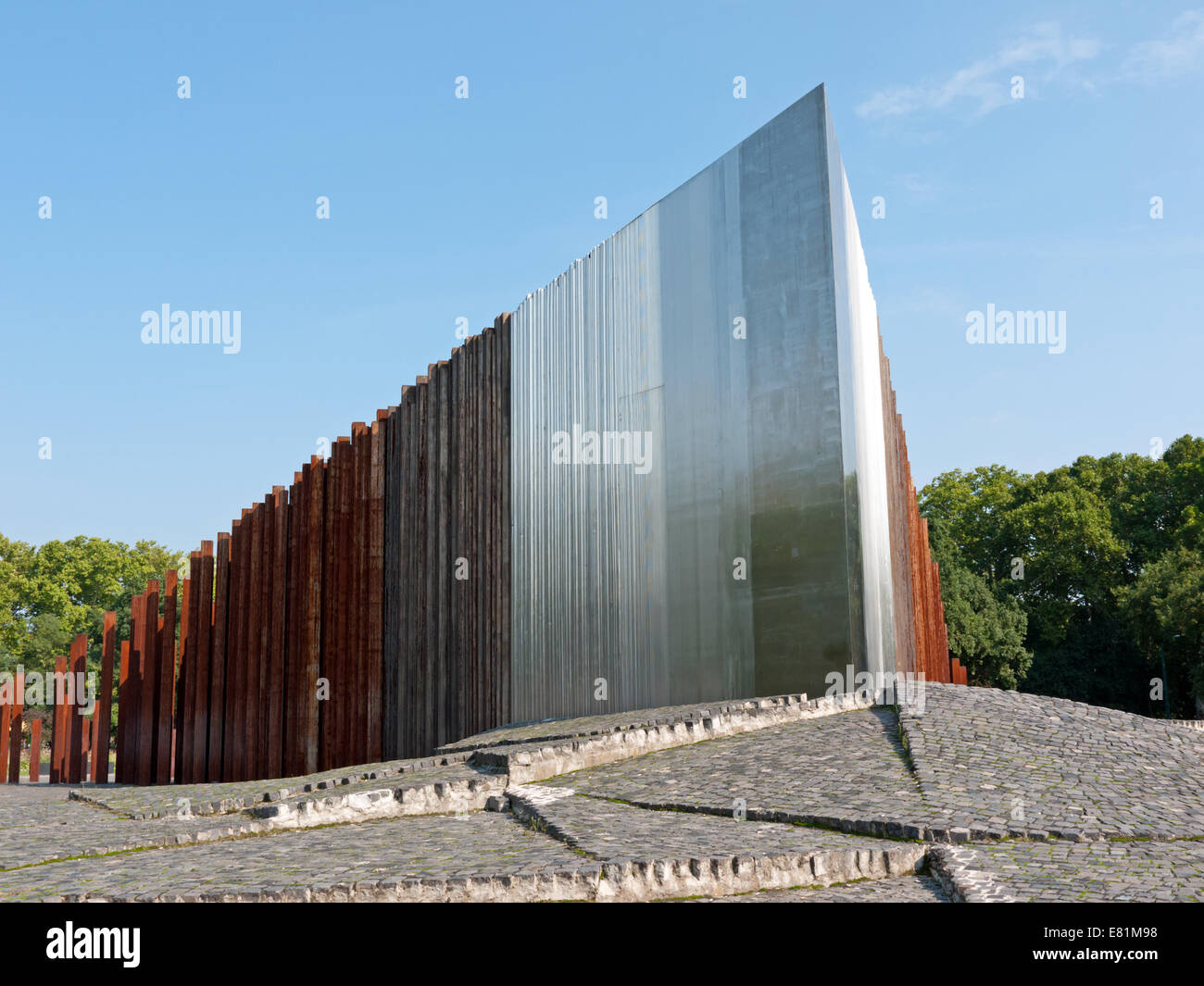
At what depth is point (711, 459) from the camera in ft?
37.7

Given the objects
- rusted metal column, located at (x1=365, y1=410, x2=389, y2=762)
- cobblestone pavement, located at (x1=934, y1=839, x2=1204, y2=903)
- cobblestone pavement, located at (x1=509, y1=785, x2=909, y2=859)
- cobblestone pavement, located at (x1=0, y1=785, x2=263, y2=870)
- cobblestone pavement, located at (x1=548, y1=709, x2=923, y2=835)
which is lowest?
cobblestone pavement, located at (x1=0, y1=785, x2=263, y2=870)

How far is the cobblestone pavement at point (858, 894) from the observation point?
4195mm

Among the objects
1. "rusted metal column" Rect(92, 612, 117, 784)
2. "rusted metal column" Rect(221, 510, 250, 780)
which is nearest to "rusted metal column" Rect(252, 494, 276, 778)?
"rusted metal column" Rect(221, 510, 250, 780)

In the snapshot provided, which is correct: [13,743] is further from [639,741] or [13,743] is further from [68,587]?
[68,587]

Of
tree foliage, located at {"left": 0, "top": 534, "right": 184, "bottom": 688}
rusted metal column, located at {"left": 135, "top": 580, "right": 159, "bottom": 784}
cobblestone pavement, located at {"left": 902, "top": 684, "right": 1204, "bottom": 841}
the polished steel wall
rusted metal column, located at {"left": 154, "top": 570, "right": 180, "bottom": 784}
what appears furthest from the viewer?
tree foliage, located at {"left": 0, "top": 534, "right": 184, "bottom": 688}

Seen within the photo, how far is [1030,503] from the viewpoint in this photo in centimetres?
4169

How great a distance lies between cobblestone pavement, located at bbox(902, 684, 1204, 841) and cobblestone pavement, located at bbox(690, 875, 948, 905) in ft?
2.58

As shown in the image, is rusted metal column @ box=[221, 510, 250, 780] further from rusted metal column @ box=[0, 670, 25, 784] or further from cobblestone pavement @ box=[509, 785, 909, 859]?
cobblestone pavement @ box=[509, 785, 909, 859]

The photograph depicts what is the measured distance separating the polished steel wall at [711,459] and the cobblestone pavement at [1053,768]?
2.19 metres

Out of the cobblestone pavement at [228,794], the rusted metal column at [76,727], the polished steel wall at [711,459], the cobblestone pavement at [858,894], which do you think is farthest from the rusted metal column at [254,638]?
the cobblestone pavement at [858,894]

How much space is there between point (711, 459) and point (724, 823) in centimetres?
624

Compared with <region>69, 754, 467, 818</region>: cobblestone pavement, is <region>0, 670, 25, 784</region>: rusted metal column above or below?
below

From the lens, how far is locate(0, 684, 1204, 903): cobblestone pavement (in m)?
4.34

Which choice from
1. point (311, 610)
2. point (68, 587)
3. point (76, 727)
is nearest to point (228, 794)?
point (311, 610)
